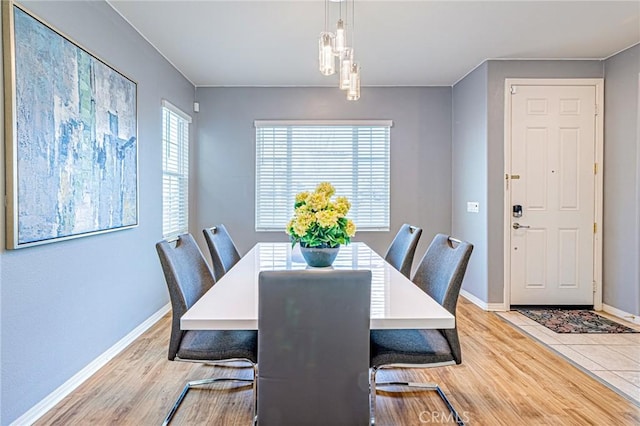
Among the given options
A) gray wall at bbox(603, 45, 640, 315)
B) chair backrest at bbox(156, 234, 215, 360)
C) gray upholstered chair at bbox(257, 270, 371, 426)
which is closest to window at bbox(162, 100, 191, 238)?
chair backrest at bbox(156, 234, 215, 360)

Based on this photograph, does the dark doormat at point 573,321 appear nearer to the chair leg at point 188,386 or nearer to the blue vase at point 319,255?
the blue vase at point 319,255

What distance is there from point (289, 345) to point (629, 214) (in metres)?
3.83

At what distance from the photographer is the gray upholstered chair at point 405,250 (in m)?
2.70

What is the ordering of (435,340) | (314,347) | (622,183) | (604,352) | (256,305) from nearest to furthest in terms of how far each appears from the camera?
(314,347) < (256,305) < (435,340) < (604,352) < (622,183)

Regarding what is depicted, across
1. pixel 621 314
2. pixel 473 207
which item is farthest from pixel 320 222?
pixel 621 314

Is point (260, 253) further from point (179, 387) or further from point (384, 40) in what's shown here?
point (384, 40)

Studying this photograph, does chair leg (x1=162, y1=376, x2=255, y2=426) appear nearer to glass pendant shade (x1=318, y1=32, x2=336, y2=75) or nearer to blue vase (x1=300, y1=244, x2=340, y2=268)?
blue vase (x1=300, y1=244, x2=340, y2=268)

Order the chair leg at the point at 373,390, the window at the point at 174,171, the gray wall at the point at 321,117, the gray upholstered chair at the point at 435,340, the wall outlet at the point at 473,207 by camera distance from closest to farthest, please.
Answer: the gray upholstered chair at the point at 435,340
the chair leg at the point at 373,390
the window at the point at 174,171
the wall outlet at the point at 473,207
the gray wall at the point at 321,117

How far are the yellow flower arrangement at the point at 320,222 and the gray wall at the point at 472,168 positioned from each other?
2464 millimetres

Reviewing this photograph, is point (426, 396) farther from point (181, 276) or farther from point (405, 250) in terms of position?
point (181, 276)

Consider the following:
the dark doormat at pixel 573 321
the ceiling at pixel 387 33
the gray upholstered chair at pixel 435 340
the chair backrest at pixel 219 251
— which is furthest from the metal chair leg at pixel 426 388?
the ceiling at pixel 387 33

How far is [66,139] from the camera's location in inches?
90.7

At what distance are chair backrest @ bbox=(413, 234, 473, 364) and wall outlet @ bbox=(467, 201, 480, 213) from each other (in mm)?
2171

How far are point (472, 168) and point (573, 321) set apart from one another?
1.78 m
